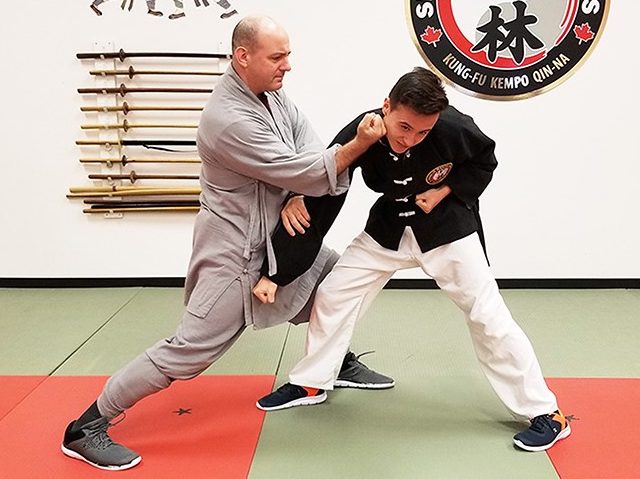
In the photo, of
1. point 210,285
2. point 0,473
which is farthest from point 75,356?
point 210,285

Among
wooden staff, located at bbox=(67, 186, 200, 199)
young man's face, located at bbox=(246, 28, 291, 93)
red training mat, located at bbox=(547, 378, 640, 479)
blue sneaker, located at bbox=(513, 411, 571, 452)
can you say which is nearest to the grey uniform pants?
young man's face, located at bbox=(246, 28, 291, 93)

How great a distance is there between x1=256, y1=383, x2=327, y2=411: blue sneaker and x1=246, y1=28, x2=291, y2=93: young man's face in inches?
44.7

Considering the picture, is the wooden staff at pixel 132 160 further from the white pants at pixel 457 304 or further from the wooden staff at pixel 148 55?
the white pants at pixel 457 304

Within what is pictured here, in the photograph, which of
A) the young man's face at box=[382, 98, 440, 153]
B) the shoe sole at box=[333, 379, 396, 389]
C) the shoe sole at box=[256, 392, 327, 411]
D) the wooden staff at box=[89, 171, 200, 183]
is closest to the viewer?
the young man's face at box=[382, 98, 440, 153]

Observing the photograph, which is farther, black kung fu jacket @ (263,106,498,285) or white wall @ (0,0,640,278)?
white wall @ (0,0,640,278)

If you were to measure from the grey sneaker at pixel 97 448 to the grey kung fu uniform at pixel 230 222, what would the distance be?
77mm

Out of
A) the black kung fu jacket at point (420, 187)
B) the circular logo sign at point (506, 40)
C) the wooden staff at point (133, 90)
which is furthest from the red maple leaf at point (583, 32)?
the wooden staff at point (133, 90)

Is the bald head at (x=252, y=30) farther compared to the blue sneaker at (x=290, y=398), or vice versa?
the blue sneaker at (x=290, y=398)

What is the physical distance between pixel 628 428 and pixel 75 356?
2.26m

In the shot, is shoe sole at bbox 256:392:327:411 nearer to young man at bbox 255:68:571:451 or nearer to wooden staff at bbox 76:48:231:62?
young man at bbox 255:68:571:451

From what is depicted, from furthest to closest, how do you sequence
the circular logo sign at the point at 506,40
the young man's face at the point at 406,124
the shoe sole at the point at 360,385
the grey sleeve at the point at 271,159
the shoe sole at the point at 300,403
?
the circular logo sign at the point at 506,40, the shoe sole at the point at 360,385, the shoe sole at the point at 300,403, the grey sleeve at the point at 271,159, the young man's face at the point at 406,124

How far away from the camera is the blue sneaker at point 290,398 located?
2.52 metres

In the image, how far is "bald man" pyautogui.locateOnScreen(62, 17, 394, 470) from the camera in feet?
6.70

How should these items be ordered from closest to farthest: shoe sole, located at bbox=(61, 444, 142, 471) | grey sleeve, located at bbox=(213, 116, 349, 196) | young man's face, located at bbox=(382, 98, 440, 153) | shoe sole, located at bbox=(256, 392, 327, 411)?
1. young man's face, located at bbox=(382, 98, 440, 153)
2. grey sleeve, located at bbox=(213, 116, 349, 196)
3. shoe sole, located at bbox=(61, 444, 142, 471)
4. shoe sole, located at bbox=(256, 392, 327, 411)
